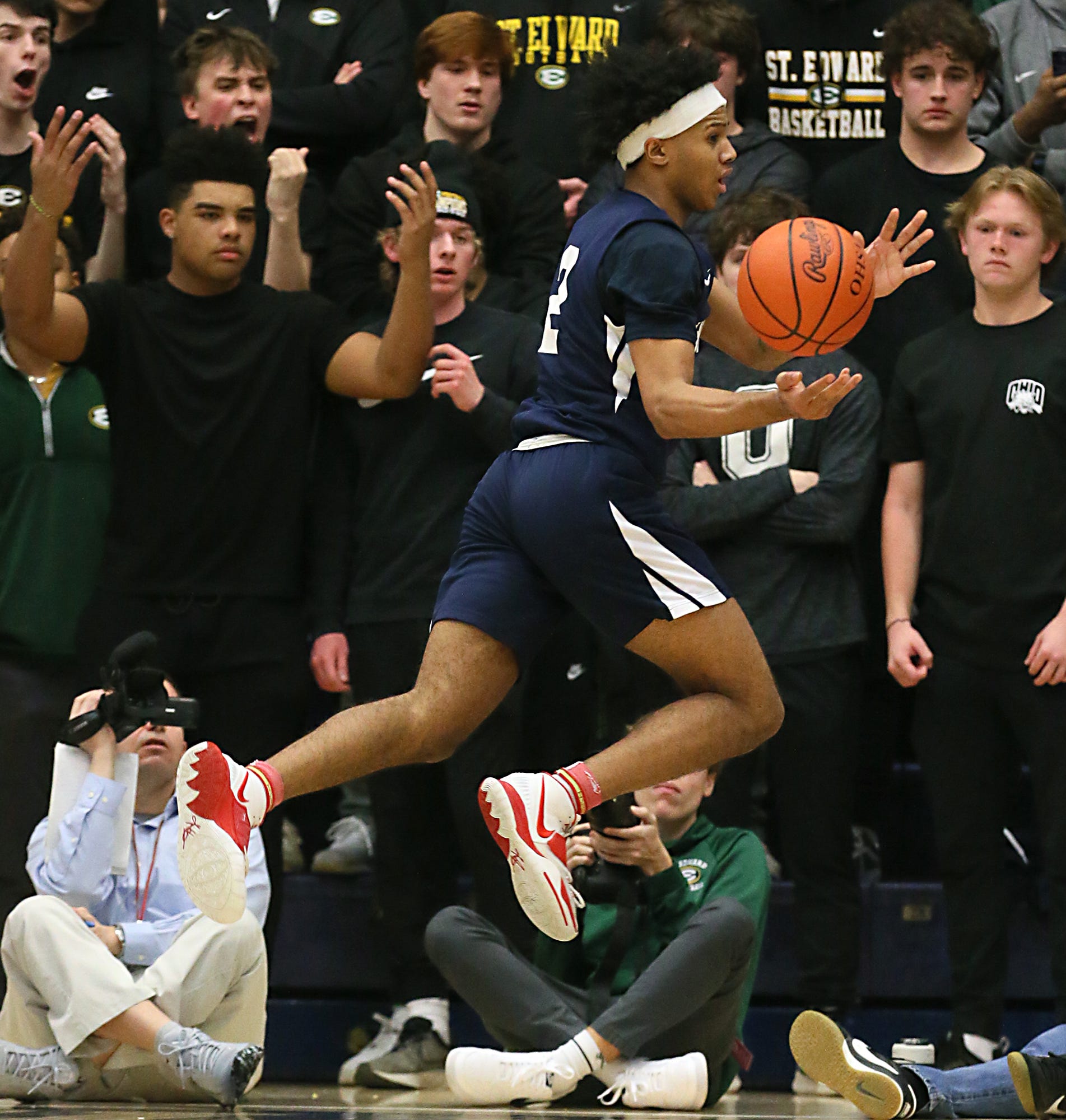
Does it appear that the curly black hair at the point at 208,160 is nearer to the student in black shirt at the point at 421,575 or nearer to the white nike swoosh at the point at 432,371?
the student in black shirt at the point at 421,575

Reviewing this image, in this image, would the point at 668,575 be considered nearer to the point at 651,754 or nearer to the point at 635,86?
the point at 651,754

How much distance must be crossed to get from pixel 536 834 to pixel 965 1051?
2.62 m

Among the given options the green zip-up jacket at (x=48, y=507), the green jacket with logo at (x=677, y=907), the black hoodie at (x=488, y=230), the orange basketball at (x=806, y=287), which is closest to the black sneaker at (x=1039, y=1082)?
the green jacket with logo at (x=677, y=907)

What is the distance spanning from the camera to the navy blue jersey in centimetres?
448

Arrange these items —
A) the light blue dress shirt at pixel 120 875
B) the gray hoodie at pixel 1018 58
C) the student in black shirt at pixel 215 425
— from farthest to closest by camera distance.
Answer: the gray hoodie at pixel 1018 58, the student in black shirt at pixel 215 425, the light blue dress shirt at pixel 120 875

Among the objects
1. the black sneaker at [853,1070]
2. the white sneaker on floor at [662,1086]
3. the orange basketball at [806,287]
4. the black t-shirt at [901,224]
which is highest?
the orange basketball at [806,287]

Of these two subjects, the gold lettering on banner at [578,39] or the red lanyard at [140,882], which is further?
the gold lettering on banner at [578,39]

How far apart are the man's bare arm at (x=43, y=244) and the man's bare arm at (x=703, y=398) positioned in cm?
278

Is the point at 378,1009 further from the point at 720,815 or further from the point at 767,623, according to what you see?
the point at 767,623

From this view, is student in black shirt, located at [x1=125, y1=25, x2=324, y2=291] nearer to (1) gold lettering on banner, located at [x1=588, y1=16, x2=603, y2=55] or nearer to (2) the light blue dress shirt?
(1) gold lettering on banner, located at [x1=588, y1=16, x2=603, y2=55]

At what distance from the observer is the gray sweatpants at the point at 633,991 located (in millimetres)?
5605

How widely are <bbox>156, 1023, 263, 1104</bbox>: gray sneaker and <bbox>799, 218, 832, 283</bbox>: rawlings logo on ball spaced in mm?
Answer: 2819

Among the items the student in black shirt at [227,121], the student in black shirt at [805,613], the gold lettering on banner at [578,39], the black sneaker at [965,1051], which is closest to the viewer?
the black sneaker at [965,1051]

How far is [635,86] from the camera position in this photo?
4777mm
